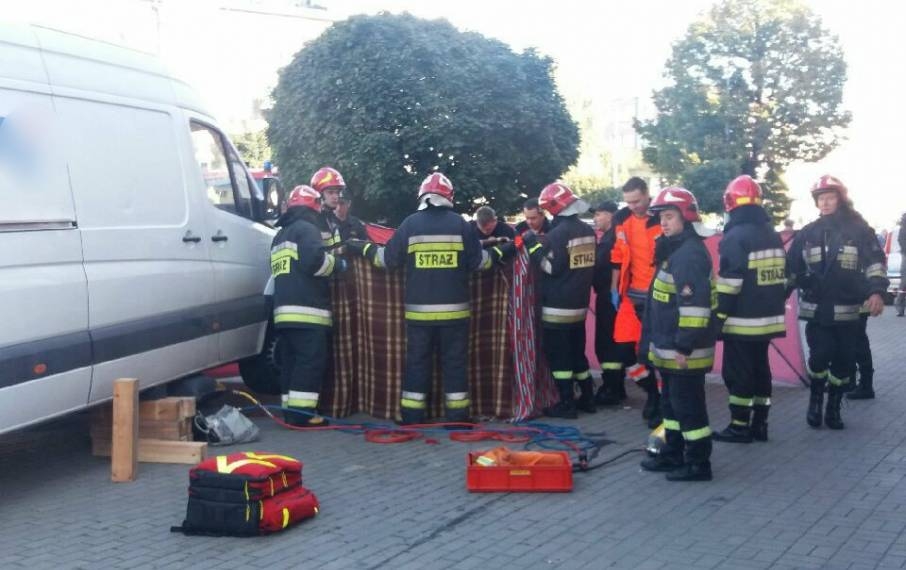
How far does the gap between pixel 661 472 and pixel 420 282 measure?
93.9 inches

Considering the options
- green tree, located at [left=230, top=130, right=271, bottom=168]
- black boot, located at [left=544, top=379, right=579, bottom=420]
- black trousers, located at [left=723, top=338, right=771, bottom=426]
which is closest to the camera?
black trousers, located at [left=723, top=338, right=771, bottom=426]

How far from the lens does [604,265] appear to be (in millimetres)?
8977

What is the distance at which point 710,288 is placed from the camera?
20.5ft

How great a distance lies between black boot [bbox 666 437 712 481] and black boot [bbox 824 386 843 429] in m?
2.03

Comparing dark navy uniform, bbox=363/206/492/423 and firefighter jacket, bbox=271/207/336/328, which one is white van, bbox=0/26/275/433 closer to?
firefighter jacket, bbox=271/207/336/328

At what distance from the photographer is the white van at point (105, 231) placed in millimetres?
5875

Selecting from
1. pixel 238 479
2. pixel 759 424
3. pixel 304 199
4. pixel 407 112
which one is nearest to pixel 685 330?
pixel 759 424

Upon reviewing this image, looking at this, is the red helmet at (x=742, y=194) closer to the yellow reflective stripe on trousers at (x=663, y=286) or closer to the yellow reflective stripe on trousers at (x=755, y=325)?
the yellow reflective stripe on trousers at (x=755, y=325)

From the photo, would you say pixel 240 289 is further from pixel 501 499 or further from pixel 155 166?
pixel 501 499

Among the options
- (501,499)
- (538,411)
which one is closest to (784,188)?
(538,411)

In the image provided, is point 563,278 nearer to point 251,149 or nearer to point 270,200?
point 270,200

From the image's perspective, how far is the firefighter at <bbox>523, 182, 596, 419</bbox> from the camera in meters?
8.35

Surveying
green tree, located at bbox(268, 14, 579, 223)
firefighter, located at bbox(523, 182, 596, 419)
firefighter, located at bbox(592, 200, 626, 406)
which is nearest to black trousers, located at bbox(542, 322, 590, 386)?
firefighter, located at bbox(523, 182, 596, 419)

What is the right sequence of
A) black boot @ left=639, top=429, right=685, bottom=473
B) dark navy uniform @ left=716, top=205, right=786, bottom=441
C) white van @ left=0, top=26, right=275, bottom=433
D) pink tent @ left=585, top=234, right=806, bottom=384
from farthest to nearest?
pink tent @ left=585, top=234, right=806, bottom=384 < dark navy uniform @ left=716, top=205, right=786, bottom=441 < black boot @ left=639, top=429, right=685, bottom=473 < white van @ left=0, top=26, right=275, bottom=433
